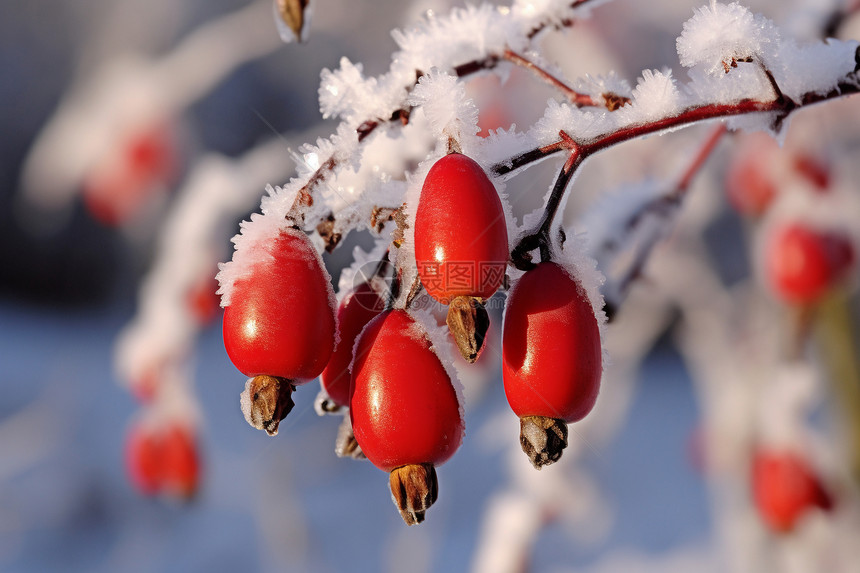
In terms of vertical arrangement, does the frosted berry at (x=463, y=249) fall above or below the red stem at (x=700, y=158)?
above

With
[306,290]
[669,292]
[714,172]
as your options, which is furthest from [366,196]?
[714,172]

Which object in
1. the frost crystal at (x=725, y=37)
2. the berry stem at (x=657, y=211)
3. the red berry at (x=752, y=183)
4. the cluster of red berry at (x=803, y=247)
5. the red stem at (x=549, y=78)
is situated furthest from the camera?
the red berry at (x=752, y=183)

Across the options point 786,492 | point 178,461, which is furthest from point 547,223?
point 178,461

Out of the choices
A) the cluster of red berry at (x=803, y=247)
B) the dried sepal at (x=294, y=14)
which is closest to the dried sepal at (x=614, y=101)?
the dried sepal at (x=294, y=14)

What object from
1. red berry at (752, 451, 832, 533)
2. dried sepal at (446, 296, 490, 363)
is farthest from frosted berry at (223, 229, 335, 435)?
red berry at (752, 451, 832, 533)

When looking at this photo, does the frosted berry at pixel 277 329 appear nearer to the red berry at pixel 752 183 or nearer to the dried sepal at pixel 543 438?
the dried sepal at pixel 543 438

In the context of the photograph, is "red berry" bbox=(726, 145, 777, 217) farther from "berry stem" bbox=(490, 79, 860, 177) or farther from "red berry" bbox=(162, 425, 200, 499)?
"red berry" bbox=(162, 425, 200, 499)
